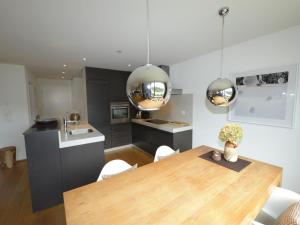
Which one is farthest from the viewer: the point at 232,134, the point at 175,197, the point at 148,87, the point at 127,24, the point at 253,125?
the point at 253,125

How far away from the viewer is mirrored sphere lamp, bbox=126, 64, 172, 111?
2.79ft

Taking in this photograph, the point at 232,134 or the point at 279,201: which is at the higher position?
the point at 232,134

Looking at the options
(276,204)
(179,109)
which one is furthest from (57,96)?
(276,204)

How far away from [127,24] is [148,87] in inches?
46.2

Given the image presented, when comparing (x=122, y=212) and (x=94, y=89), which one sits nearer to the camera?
(x=122, y=212)

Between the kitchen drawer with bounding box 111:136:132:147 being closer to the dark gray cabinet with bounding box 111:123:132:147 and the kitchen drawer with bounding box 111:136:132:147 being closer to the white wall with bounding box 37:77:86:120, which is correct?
the dark gray cabinet with bounding box 111:123:132:147

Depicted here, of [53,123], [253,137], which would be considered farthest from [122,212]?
[253,137]

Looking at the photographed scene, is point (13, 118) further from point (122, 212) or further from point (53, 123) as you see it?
point (122, 212)

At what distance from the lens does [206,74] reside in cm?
275

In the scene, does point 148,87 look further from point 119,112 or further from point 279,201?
point 119,112

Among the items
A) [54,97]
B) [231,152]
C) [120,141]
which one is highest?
[54,97]

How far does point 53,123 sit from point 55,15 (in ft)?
4.69

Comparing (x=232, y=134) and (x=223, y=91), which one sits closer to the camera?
(x=223, y=91)

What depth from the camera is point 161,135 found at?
316 centimetres
